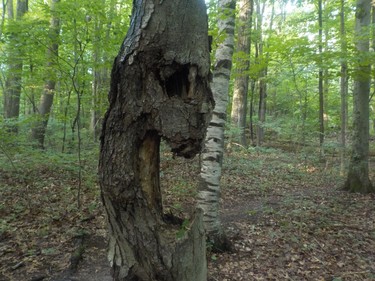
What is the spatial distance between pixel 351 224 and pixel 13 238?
665cm

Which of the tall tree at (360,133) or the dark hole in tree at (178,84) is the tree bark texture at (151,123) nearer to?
the dark hole in tree at (178,84)

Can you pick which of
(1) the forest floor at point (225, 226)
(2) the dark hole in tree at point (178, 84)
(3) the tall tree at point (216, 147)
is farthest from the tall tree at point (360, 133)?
(2) the dark hole in tree at point (178, 84)

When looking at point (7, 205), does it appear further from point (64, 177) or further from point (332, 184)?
point (332, 184)

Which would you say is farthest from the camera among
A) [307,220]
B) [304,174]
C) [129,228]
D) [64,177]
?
[304,174]

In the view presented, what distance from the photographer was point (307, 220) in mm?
5918

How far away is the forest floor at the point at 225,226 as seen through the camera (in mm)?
4141

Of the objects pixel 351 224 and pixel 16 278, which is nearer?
pixel 16 278

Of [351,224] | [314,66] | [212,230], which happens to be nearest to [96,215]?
[212,230]

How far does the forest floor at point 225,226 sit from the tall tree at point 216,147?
19.1 inches

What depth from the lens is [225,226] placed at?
5.61 m

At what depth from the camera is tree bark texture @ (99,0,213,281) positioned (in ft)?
5.65

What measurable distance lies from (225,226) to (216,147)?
2033mm

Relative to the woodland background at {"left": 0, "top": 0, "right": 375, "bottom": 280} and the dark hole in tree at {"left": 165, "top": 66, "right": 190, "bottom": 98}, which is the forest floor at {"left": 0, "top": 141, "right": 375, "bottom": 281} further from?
the dark hole in tree at {"left": 165, "top": 66, "right": 190, "bottom": 98}

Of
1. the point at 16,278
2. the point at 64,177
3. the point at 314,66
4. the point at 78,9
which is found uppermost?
the point at 78,9
